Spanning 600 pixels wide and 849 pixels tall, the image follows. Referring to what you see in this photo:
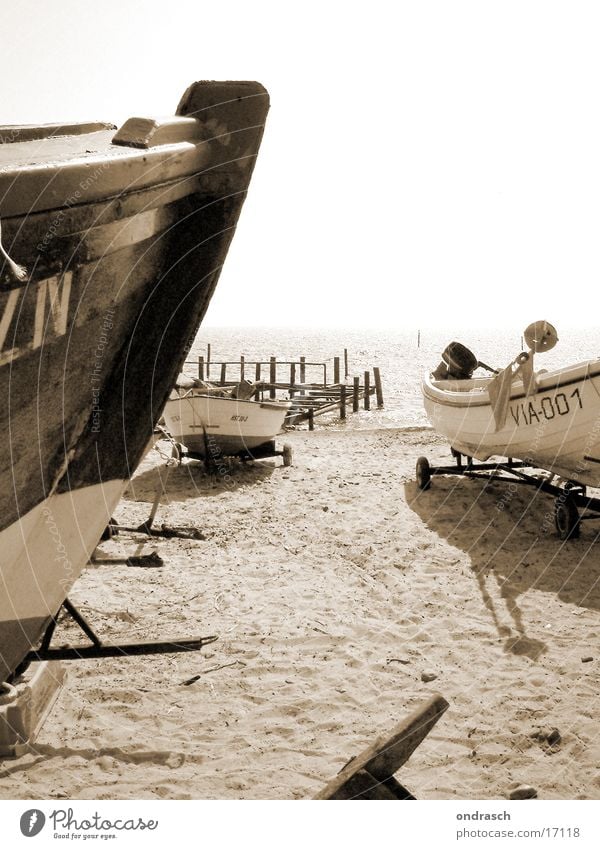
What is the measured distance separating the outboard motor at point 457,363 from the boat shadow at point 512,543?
2608 millimetres

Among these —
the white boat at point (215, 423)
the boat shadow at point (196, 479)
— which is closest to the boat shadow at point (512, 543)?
the boat shadow at point (196, 479)

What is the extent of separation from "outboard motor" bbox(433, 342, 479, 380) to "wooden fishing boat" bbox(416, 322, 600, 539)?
98.5 inches

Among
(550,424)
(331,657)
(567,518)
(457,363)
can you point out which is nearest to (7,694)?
(331,657)

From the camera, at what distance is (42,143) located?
3295mm

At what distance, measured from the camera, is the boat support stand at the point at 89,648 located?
4.00 meters

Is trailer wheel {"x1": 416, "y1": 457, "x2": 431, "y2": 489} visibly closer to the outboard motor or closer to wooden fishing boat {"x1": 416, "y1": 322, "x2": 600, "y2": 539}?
wooden fishing boat {"x1": 416, "y1": 322, "x2": 600, "y2": 539}

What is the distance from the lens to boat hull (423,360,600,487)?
754 centimetres

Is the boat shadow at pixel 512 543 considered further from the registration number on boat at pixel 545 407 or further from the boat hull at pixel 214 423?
the boat hull at pixel 214 423

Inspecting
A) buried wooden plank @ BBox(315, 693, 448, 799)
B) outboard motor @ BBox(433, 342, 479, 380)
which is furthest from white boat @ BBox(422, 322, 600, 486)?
buried wooden plank @ BBox(315, 693, 448, 799)

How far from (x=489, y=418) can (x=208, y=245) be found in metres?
6.24
